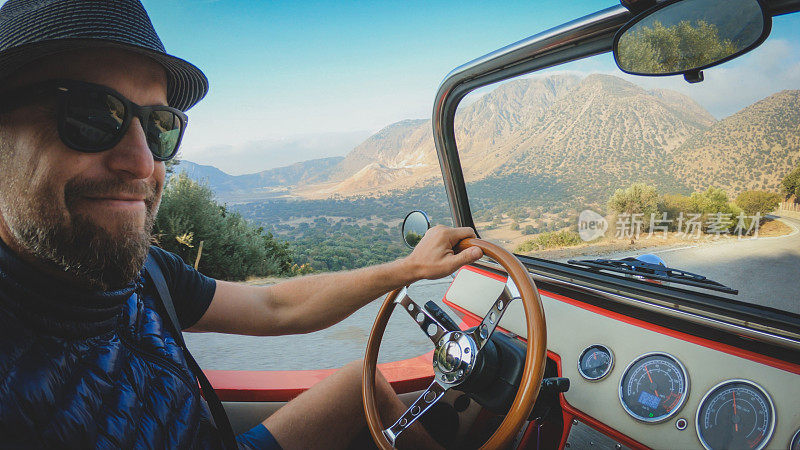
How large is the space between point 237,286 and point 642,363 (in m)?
1.46

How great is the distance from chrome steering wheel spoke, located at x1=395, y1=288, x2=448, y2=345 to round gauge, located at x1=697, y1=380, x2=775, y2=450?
2.50 ft

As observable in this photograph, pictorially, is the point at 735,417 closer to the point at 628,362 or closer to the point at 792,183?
the point at 628,362

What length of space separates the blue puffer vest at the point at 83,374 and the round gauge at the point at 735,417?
4.65 feet

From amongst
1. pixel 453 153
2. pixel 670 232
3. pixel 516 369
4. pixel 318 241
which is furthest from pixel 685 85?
pixel 318 241

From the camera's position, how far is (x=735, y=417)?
121 centimetres

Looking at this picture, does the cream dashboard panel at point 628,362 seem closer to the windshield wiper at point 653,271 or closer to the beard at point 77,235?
the windshield wiper at point 653,271

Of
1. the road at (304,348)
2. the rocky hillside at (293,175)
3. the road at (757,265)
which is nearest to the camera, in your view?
the road at (757,265)

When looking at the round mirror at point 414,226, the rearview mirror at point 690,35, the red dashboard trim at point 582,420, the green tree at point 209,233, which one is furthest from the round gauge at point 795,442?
the green tree at point 209,233

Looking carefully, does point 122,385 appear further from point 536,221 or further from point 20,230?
point 536,221

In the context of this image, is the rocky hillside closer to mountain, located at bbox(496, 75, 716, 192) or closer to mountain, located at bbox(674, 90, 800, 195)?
mountain, located at bbox(496, 75, 716, 192)

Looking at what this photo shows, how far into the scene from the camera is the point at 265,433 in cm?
157

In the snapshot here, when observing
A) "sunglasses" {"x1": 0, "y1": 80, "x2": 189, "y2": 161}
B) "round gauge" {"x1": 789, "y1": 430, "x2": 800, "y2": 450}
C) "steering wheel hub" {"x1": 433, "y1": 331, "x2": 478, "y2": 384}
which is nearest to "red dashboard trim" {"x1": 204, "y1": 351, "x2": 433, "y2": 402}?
"steering wheel hub" {"x1": 433, "y1": 331, "x2": 478, "y2": 384}

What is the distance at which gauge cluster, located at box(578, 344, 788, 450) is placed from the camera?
1.16m

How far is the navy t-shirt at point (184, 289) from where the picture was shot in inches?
62.7
